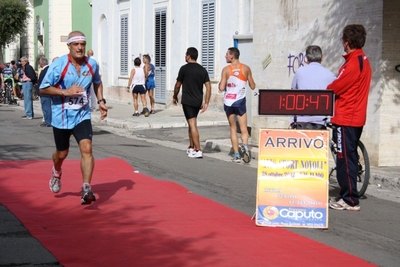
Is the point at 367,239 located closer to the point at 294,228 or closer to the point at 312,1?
the point at 294,228

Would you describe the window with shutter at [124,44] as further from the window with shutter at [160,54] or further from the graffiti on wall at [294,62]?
the graffiti on wall at [294,62]

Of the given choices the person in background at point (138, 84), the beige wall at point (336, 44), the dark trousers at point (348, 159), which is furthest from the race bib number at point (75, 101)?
the person in background at point (138, 84)

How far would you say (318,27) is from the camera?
1408 cm

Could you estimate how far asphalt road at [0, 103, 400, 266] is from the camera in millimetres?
7281

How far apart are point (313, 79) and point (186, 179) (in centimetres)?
257

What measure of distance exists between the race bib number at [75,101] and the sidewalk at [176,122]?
15.7 ft

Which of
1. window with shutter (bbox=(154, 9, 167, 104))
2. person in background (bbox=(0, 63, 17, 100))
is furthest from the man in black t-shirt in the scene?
person in background (bbox=(0, 63, 17, 100))

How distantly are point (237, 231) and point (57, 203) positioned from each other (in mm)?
2391

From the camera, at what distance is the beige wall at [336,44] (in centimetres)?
1238

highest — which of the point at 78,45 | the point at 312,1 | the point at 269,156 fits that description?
the point at 312,1

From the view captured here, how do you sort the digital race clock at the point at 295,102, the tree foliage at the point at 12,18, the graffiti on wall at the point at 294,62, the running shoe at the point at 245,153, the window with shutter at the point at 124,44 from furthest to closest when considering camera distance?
the tree foliage at the point at 12,18 → the window with shutter at the point at 124,44 → the graffiti on wall at the point at 294,62 → the running shoe at the point at 245,153 → the digital race clock at the point at 295,102

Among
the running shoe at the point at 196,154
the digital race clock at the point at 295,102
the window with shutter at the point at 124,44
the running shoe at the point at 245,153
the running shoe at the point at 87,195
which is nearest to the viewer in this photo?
the digital race clock at the point at 295,102

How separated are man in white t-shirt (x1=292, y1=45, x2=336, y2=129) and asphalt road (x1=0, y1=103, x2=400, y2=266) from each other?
1176mm

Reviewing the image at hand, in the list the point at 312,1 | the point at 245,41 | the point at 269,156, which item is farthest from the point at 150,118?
the point at 269,156
